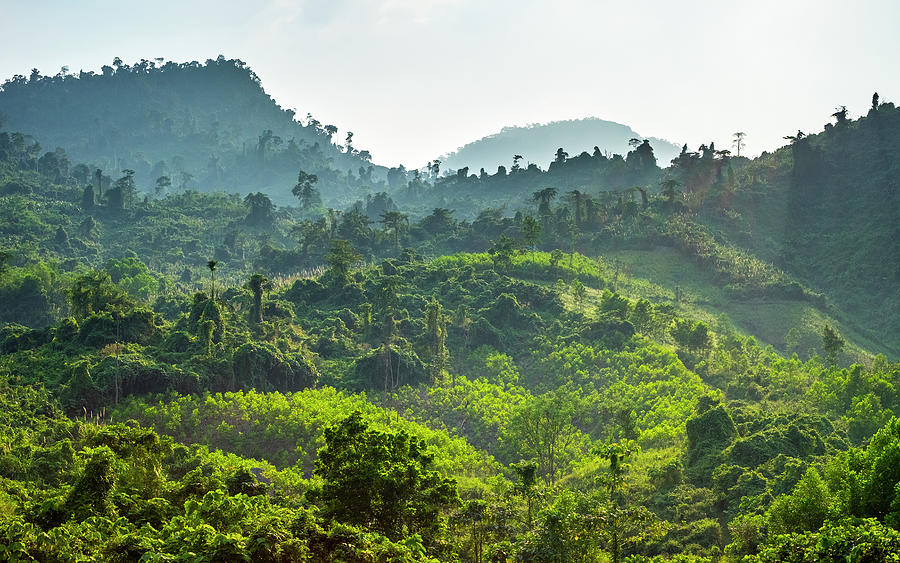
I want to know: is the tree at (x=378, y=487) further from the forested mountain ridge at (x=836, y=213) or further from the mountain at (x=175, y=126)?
the mountain at (x=175, y=126)

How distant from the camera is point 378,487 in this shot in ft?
48.3

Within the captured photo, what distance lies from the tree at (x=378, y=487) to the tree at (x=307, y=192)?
75604mm

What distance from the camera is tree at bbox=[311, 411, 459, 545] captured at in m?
14.7

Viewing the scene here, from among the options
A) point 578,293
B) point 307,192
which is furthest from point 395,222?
point 307,192

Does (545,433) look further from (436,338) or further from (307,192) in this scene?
(307,192)

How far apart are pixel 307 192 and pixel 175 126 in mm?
77438

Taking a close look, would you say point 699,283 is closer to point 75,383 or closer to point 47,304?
point 75,383

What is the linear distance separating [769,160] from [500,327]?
174 ft

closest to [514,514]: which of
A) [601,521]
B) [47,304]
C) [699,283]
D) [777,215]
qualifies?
[601,521]

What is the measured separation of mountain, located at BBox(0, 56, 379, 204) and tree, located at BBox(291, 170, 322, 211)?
2094 cm

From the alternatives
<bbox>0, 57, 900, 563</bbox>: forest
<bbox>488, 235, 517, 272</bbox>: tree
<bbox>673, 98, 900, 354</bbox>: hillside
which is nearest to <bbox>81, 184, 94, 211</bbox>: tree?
<bbox>0, 57, 900, 563</bbox>: forest

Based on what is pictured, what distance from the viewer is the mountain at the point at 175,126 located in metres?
138

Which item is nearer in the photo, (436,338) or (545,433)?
(545,433)

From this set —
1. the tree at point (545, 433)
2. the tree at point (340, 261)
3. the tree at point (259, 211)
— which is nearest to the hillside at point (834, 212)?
the tree at point (545, 433)
